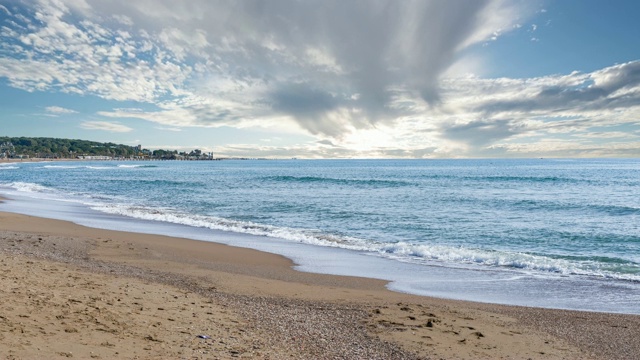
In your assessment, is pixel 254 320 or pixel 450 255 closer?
pixel 254 320

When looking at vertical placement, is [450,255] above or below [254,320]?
above

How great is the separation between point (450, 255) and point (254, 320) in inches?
380

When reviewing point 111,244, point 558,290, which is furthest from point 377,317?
point 111,244

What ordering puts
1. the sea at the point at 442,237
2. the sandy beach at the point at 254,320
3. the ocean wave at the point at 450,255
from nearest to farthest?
the sandy beach at the point at 254,320
the sea at the point at 442,237
the ocean wave at the point at 450,255

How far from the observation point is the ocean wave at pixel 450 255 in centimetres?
1305

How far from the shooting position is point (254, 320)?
7480 millimetres

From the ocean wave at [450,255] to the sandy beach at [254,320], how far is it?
14.7ft

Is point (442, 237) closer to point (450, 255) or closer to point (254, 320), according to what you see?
point (450, 255)

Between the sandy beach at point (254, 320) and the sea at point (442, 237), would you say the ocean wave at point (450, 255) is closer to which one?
the sea at point (442, 237)

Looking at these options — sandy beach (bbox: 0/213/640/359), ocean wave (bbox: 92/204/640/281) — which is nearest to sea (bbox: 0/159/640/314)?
ocean wave (bbox: 92/204/640/281)

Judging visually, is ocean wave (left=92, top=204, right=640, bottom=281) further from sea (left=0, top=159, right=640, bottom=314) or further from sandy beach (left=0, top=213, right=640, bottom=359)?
sandy beach (left=0, top=213, right=640, bottom=359)

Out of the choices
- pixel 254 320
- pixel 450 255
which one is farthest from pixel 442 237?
pixel 254 320

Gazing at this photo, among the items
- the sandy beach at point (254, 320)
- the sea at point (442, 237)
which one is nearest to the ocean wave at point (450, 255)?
the sea at point (442, 237)

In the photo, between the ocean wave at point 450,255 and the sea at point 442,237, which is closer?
the sea at point 442,237
